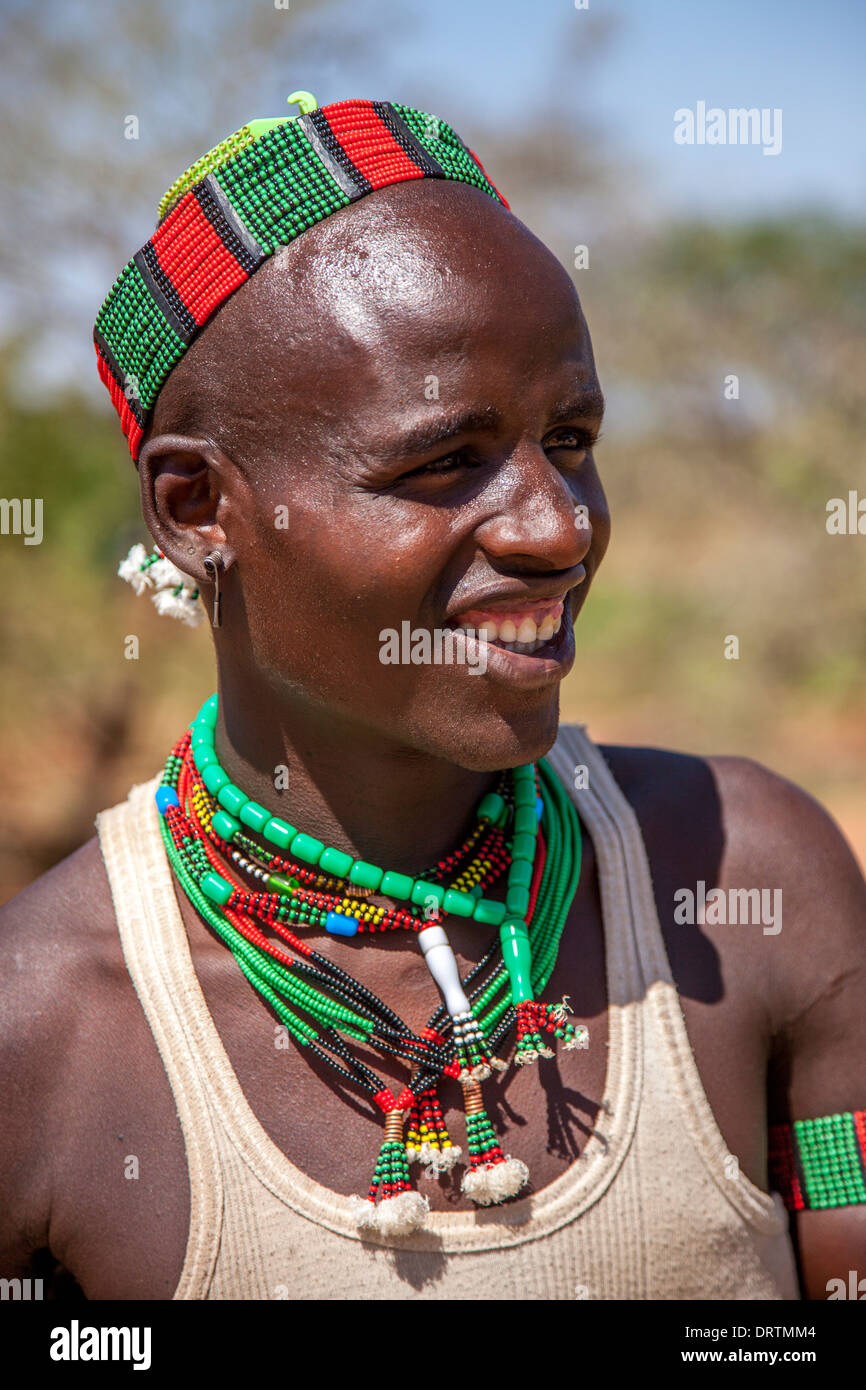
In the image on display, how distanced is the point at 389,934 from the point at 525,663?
56cm

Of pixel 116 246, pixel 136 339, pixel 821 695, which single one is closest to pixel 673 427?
pixel 821 695

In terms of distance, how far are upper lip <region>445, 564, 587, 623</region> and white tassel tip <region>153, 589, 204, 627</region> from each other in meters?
0.69

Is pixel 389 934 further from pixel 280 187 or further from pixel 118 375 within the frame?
pixel 280 187

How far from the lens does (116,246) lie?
734 cm

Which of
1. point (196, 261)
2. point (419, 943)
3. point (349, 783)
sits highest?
point (196, 261)

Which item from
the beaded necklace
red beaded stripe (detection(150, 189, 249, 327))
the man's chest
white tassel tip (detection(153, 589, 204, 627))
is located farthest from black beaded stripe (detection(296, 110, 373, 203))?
the man's chest

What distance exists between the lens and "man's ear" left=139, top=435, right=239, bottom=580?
2.01m

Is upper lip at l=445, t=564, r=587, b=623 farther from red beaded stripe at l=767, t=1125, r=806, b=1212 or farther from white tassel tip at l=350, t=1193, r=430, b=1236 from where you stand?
red beaded stripe at l=767, t=1125, r=806, b=1212

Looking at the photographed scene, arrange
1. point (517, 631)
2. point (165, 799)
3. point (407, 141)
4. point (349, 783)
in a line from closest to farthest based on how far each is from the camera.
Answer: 1. point (517, 631)
2. point (407, 141)
3. point (349, 783)
4. point (165, 799)

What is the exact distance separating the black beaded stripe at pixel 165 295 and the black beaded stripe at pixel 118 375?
A: 0.53ft

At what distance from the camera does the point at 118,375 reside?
2178 millimetres

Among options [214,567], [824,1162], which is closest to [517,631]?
[214,567]

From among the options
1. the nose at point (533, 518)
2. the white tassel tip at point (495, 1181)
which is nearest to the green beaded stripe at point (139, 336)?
the nose at point (533, 518)

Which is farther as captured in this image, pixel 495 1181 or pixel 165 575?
pixel 165 575
